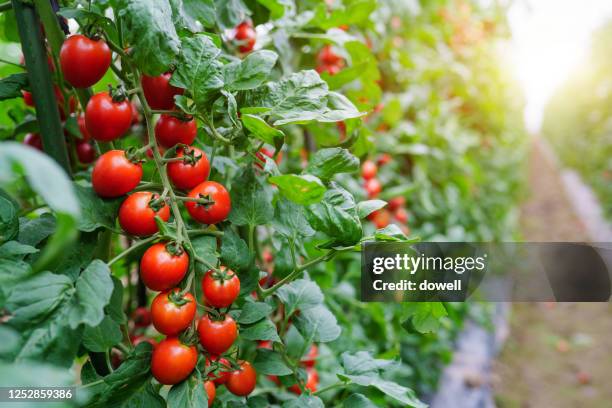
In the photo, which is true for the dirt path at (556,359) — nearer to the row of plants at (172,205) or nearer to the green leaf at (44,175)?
the row of plants at (172,205)

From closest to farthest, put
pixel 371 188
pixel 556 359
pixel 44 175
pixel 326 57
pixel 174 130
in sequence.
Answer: pixel 44 175, pixel 174 130, pixel 326 57, pixel 371 188, pixel 556 359

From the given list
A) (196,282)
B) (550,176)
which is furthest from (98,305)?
(550,176)

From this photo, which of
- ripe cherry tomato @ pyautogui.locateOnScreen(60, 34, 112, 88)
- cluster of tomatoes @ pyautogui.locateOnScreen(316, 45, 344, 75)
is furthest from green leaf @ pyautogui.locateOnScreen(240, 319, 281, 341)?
cluster of tomatoes @ pyautogui.locateOnScreen(316, 45, 344, 75)

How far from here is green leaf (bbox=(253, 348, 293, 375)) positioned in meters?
0.64

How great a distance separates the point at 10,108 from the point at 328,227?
55 centimetres

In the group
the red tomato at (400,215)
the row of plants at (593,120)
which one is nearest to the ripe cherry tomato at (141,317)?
the red tomato at (400,215)

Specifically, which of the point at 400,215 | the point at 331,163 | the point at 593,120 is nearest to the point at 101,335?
the point at 331,163

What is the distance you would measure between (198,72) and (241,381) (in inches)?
13.4

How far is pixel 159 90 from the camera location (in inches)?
21.6

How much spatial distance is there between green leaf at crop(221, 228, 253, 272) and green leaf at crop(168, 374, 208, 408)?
0.12m

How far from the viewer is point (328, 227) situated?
1.75 feet

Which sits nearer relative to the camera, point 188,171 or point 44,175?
point 44,175

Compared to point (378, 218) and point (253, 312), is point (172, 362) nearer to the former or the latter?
point (253, 312)

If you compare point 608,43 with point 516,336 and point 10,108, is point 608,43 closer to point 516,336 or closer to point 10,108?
point 516,336
